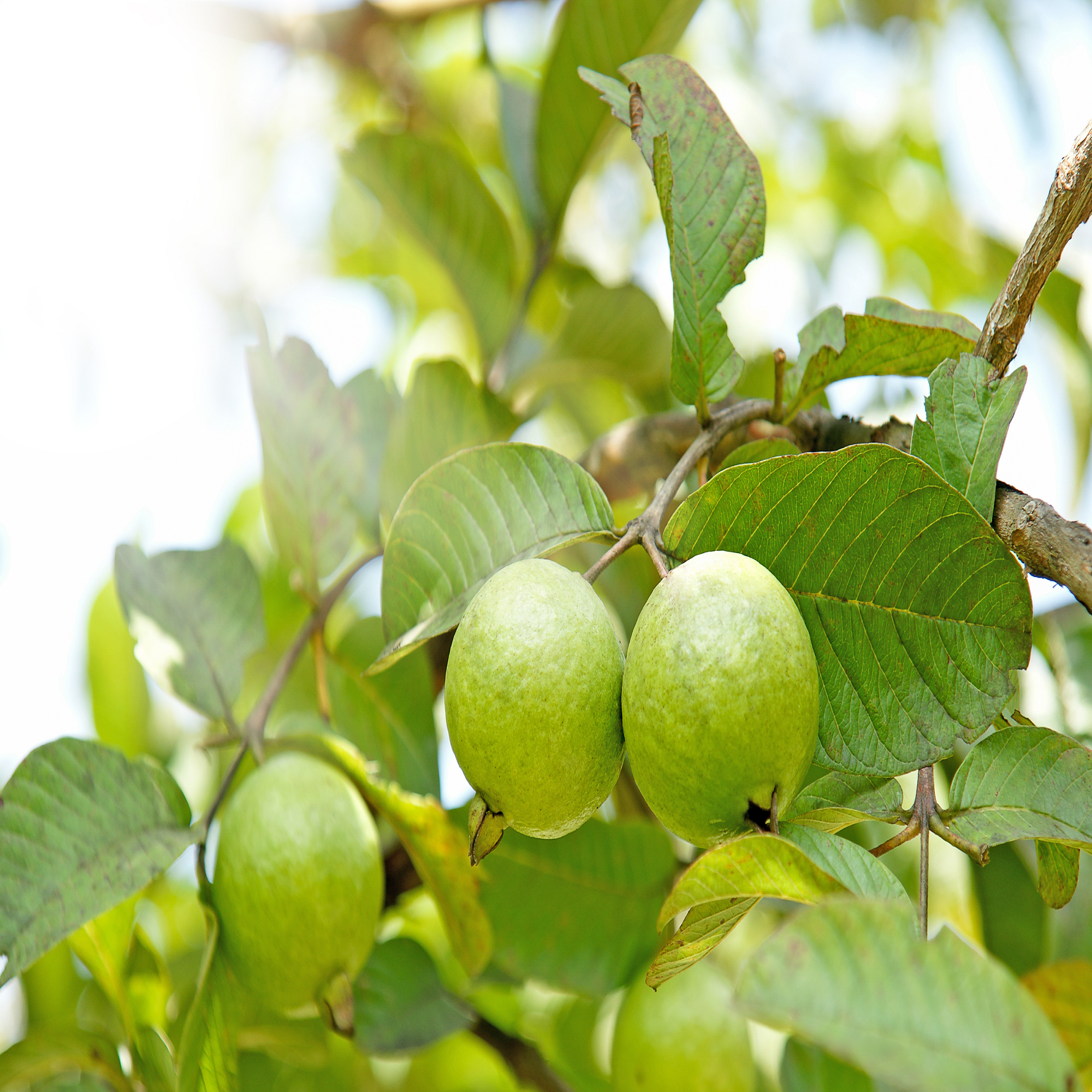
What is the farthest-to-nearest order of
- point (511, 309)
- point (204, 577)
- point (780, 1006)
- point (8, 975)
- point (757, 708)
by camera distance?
1. point (511, 309)
2. point (204, 577)
3. point (8, 975)
4. point (757, 708)
5. point (780, 1006)

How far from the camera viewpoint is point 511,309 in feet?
4.87

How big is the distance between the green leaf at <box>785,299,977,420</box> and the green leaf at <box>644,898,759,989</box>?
0.43 meters

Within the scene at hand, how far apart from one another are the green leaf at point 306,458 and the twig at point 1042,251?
2.14 feet

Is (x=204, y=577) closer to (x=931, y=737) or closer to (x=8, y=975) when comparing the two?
(x=8, y=975)

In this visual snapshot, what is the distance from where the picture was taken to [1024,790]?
642 mm

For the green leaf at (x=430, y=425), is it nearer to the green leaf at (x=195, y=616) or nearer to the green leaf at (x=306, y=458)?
the green leaf at (x=306, y=458)

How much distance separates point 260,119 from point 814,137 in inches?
56.4

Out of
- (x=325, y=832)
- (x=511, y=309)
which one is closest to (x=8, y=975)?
(x=325, y=832)

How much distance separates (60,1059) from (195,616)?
502 millimetres

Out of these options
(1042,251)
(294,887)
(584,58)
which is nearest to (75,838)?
(294,887)

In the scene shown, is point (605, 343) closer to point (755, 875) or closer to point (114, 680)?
point (114, 680)

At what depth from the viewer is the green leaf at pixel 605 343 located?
4.59 ft

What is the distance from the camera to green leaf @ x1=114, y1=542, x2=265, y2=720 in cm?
100

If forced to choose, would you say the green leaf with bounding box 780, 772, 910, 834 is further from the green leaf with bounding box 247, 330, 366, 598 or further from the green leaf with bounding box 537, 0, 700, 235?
the green leaf with bounding box 537, 0, 700, 235
